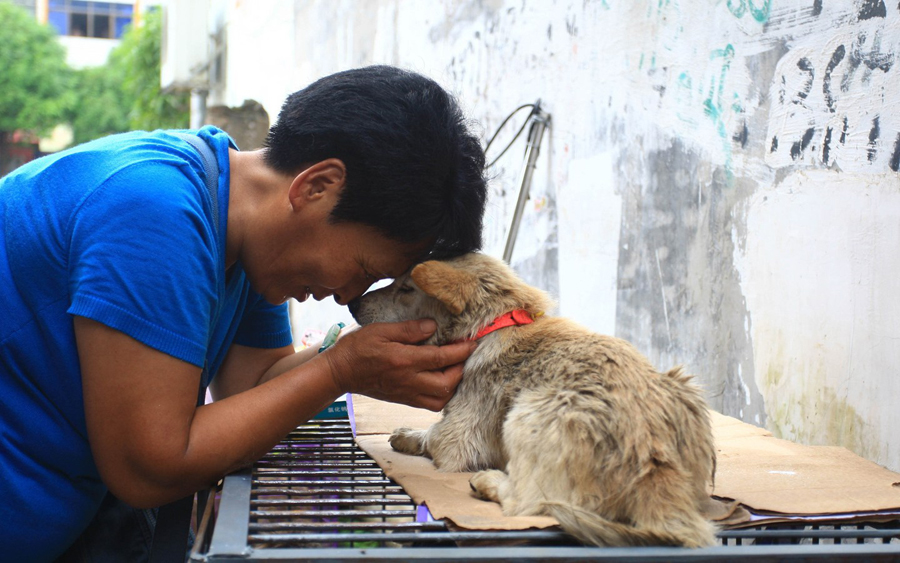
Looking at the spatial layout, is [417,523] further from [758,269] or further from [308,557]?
[758,269]

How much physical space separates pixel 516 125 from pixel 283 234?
365cm

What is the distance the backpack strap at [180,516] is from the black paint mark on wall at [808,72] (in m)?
2.19

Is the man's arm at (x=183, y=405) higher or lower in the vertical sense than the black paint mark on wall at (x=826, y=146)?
lower

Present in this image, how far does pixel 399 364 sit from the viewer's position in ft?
7.08

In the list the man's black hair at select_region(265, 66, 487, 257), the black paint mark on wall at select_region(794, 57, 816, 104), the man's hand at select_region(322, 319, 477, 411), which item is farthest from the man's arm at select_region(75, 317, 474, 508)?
the black paint mark on wall at select_region(794, 57, 816, 104)

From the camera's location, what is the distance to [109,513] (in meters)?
2.23

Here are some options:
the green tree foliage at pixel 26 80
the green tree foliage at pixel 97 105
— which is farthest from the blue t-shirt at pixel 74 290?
the green tree foliage at pixel 26 80

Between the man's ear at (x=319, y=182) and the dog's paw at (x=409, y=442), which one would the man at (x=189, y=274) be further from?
the dog's paw at (x=409, y=442)

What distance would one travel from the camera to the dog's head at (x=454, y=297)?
2336 mm

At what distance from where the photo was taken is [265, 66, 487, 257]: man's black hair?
201 cm

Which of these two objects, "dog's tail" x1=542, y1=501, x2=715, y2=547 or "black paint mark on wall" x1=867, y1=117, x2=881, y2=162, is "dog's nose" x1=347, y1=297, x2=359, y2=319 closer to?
"dog's tail" x1=542, y1=501, x2=715, y2=547

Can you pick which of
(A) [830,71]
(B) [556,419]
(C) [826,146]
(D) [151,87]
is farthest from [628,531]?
(D) [151,87]

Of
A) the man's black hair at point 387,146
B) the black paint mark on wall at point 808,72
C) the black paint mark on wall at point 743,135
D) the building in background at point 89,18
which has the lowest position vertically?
the man's black hair at point 387,146

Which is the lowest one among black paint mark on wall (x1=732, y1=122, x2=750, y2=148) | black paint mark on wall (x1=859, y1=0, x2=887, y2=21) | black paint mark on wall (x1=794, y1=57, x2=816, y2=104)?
black paint mark on wall (x1=732, y1=122, x2=750, y2=148)
